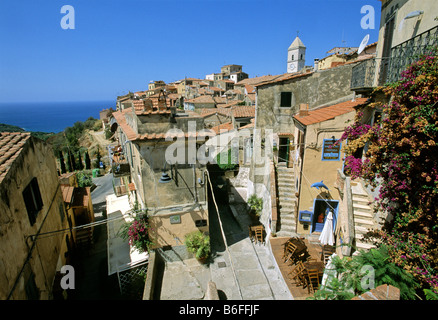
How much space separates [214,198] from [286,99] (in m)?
9.55

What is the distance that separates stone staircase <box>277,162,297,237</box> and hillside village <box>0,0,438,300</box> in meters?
0.06

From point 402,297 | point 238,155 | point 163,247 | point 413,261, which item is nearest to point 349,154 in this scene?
point 413,261

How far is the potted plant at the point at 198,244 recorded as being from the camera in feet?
39.7

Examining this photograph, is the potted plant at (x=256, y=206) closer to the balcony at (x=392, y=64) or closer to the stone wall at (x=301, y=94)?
the stone wall at (x=301, y=94)

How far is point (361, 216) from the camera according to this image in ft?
31.2

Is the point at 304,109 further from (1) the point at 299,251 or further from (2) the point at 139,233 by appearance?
(2) the point at 139,233

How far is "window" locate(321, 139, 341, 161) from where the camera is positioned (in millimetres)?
11891

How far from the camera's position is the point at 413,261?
563 cm

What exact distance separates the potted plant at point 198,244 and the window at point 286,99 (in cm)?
1110

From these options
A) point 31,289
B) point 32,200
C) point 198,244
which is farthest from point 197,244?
point 32,200

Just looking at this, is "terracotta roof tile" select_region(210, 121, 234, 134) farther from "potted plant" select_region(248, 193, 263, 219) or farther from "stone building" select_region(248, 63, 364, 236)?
"potted plant" select_region(248, 193, 263, 219)

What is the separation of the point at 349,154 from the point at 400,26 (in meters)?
5.29

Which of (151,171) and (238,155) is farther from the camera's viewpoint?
(238,155)
